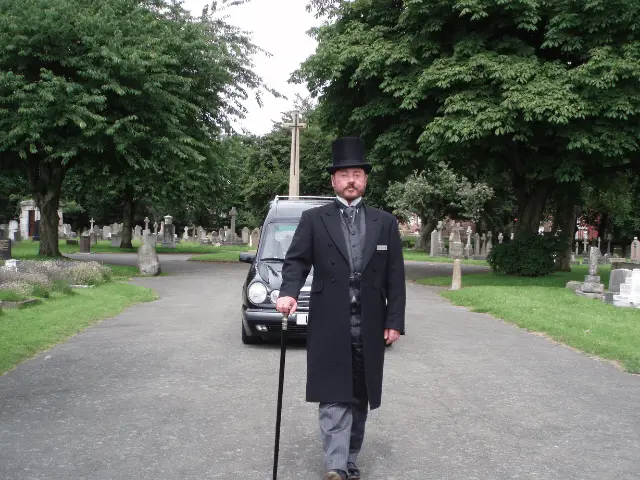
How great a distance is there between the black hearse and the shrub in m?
14.5

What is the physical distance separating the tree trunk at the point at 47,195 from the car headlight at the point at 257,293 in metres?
19.2

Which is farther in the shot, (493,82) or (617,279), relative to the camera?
(493,82)

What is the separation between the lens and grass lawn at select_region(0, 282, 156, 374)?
9.53m

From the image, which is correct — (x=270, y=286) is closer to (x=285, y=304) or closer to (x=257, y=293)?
(x=257, y=293)

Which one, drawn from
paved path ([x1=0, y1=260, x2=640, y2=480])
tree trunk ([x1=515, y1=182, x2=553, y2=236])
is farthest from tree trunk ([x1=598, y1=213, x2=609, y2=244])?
paved path ([x1=0, y1=260, x2=640, y2=480])

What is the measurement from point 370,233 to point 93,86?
20874 millimetres

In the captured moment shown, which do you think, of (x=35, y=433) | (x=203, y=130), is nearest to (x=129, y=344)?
(x=35, y=433)

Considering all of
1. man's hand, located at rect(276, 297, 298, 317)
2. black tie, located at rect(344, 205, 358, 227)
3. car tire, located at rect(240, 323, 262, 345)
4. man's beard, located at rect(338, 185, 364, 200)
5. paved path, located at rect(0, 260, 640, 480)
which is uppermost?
man's beard, located at rect(338, 185, 364, 200)

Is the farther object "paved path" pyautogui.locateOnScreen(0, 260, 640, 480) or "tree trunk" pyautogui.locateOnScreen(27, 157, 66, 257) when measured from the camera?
"tree trunk" pyautogui.locateOnScreen(27, 157, 66, 257)

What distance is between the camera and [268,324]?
9805 millimetres

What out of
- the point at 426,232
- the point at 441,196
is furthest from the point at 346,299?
the point at 426,232

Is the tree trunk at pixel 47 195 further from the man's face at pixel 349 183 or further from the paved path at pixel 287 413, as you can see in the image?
the man's face at pixel 349 183

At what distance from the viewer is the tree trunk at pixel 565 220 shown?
27331 millimetres

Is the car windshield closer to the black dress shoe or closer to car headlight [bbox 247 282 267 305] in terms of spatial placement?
car headlight [bbox 247 282 267 305]
